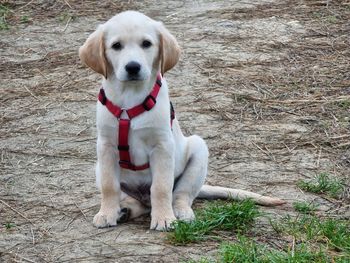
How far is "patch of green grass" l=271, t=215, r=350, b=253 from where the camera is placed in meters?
4.80

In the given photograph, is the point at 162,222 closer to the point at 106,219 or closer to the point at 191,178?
the point at 106,219

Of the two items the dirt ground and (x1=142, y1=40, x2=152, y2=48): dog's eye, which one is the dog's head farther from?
the dirt ground

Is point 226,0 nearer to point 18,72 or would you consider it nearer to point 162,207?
point 18,72

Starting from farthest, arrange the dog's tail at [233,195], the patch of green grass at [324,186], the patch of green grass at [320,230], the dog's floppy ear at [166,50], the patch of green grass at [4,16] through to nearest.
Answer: the patch of green grass at [4,16], the patch of green grass at [324,186], the dog's tail at [233,195], the dog's floppy ear at [166,50], the patch of green grass at [320,230]

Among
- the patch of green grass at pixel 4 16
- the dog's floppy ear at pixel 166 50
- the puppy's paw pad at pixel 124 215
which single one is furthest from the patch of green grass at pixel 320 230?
the patch of green grass at pixel 4 16

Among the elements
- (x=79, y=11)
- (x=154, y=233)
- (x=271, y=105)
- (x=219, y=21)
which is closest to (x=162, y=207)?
(x=154, y=233)

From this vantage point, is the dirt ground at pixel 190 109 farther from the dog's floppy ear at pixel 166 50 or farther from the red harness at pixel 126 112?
the dog's floppy ear at pixel 166 50

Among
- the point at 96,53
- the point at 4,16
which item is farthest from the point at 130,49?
the point at 4,16

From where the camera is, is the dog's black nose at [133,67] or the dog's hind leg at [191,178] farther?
the dog's hind leg at [191,178]

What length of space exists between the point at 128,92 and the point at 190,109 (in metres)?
2.68

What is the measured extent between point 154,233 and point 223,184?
1166 millimetres

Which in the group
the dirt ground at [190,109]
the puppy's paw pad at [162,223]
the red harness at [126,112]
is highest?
the red harness at [126,112]

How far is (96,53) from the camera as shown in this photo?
5156 millimetres

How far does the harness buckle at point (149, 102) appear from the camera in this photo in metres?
5.10
